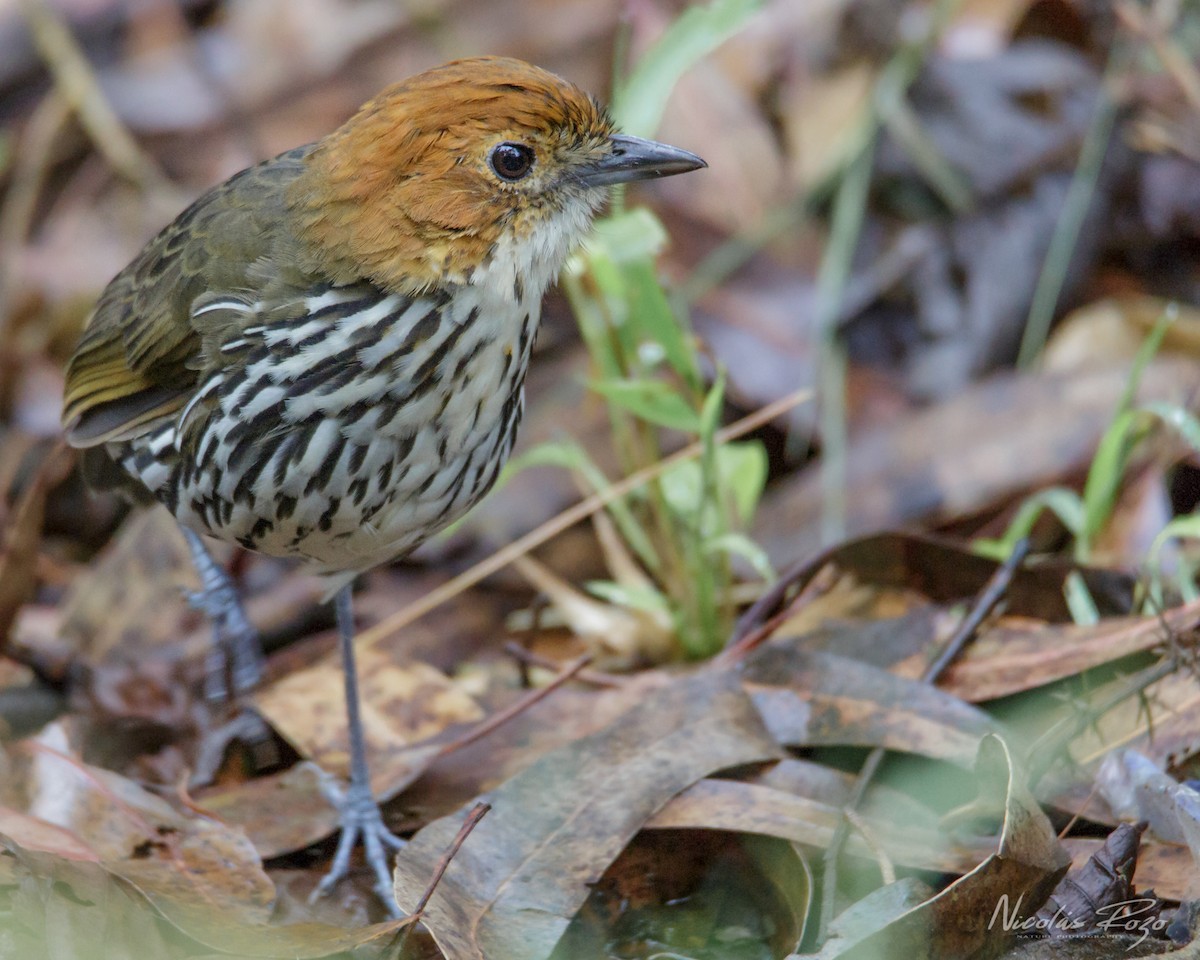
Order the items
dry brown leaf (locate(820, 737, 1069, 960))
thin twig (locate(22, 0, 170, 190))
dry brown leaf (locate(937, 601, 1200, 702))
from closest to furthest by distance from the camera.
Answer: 1. dry brown leaf (locate(820, 737, 1069, 960))
2. dry brown leaf (locate(937, 601, 1200, 702))
3. thin twig (locate(22, 0, 170, 190))

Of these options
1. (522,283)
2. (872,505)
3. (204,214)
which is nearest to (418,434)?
(522,283)

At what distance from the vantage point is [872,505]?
4.80 meters

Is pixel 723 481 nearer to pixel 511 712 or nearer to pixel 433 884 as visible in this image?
pixel 511 712

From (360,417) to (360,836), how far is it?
39.3 inches

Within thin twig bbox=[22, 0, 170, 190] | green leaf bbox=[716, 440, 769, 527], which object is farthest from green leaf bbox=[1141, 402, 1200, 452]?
thin twig bbox=[22, 0, 170, 190]

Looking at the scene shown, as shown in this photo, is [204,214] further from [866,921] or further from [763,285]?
[763,285]

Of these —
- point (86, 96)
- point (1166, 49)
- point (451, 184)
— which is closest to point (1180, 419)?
point (451, 184)

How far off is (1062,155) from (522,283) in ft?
10.7

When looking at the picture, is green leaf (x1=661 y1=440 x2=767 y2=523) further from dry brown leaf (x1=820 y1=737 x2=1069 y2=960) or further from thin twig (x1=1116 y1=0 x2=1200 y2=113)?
thin twig (x1=1116 y1=0 x2=1200 y2=113)

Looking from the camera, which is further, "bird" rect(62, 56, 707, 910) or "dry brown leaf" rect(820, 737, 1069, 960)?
"bird" rect(62, 56, 707, 910)

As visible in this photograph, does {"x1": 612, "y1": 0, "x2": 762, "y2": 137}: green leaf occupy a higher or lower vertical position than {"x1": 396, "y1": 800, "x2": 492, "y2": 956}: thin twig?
higher

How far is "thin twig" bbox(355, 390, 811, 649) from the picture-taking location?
412cm

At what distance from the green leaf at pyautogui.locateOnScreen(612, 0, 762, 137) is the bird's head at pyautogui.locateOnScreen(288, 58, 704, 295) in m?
0.65

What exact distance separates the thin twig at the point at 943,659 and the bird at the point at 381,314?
0.94m
